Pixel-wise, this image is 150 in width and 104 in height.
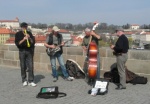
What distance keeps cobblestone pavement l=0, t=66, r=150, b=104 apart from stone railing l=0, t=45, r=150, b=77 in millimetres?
696

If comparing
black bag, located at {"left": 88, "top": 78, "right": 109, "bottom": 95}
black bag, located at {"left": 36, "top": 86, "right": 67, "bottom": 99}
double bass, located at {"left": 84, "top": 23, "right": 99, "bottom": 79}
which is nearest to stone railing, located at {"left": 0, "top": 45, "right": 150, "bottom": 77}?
double bass, located at {"left": 84, "top": 23, "right": 99, "bottom": 79}

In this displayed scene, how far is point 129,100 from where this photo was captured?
698 centimetres

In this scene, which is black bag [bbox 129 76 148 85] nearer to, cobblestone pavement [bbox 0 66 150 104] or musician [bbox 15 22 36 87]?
cobblestone pavement [bbox 0 66 150 104]

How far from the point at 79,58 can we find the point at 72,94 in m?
3.11

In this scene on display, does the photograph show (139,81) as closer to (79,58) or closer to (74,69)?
(74,69)

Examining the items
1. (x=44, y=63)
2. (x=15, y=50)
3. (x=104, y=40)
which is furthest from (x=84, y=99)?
(x=15, y=50)

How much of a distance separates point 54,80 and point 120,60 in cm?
242

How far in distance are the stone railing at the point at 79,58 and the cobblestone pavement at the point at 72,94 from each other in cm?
70

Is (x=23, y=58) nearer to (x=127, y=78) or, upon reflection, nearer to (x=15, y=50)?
(x=127, y=78)

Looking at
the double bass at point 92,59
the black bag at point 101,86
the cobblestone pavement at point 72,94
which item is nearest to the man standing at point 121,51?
the cobblestone pavement at point 72,94

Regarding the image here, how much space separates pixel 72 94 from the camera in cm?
773

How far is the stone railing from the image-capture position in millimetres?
9344

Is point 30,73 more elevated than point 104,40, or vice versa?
point 104,40

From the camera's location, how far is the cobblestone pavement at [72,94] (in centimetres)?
699
